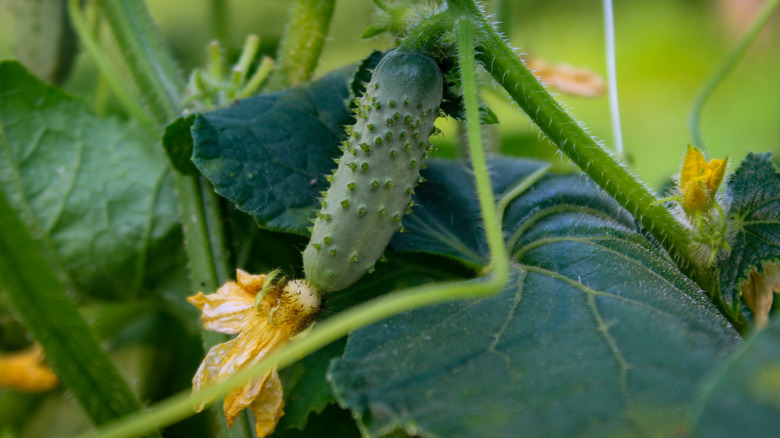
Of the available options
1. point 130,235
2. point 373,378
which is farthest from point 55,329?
point 373,378

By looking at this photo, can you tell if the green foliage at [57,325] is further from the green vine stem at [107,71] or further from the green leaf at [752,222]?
the green leaf at [752,222]

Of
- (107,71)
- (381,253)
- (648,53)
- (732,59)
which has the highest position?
(107,71)

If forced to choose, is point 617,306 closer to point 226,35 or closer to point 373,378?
point 373,378

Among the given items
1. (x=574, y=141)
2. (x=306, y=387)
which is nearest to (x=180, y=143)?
(x=306, y=387)

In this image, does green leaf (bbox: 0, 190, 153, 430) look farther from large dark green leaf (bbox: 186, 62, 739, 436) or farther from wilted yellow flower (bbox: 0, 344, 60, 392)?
wilted yellow flower (bbox: 0, 344, 60, 392)

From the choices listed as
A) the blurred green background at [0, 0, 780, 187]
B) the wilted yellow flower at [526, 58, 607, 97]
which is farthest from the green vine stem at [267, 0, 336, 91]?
the blurred green background at [0, 0, 780, 187]

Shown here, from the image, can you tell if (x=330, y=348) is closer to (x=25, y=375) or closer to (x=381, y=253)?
(x=381, y=253)
